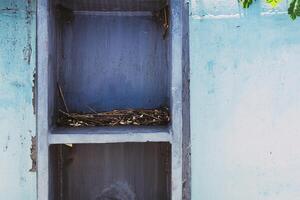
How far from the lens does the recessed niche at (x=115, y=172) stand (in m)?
1.37

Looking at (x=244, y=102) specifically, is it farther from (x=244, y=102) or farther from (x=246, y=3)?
(x=246, y=3)

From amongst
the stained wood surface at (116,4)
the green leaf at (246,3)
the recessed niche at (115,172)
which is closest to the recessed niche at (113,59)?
the stained wood surface at (116,4)

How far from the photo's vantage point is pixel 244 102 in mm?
1651

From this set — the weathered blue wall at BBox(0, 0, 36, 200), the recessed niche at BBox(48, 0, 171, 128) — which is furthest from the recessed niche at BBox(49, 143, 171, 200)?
the weathered blue wall at BBox(0, 0, 36, 200)

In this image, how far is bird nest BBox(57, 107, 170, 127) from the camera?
1313 mm

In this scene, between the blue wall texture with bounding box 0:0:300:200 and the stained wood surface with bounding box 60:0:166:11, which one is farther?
the blue wall texture with bounding box 0:0:300:200

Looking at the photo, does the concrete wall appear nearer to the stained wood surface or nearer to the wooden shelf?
the stained wood surface

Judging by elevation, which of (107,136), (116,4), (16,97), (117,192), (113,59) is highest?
(116,4)

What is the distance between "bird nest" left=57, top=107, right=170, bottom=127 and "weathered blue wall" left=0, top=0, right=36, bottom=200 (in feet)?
1.04

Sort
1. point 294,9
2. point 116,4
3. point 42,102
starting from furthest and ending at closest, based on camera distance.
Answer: point 294,9, point 116,4, point 42,102

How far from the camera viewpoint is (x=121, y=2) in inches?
51.2

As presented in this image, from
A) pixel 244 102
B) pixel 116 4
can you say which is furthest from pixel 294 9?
pixel 116 4

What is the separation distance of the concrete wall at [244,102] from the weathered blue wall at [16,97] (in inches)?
23.4

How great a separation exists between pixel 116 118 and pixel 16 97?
1.50 feet
